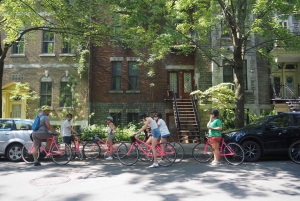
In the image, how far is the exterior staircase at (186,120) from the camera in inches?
566

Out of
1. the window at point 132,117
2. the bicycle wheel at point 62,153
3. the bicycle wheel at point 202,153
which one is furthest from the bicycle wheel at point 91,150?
the window at point 132,117

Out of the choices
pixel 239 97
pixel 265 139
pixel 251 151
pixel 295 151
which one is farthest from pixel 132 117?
pixel 295 151

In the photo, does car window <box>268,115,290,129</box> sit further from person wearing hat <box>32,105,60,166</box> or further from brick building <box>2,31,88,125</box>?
brick building <box>2,31,88,125</box>

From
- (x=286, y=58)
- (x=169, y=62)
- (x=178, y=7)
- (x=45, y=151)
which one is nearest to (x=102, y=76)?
(x=169, y=62)

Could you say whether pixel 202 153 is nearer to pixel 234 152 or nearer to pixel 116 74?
pixel 234 152

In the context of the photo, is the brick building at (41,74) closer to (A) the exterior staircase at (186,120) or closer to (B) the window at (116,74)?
(B) the window at (116,74)

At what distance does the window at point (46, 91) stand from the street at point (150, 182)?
371 inches

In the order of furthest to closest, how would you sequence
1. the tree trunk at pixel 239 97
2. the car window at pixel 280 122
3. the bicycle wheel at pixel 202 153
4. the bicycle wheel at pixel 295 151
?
1. the tree trunk at pixel 239 97
2. the car window at pixel 280 122
3. the bicycle wheel at pixel 202 153
4. the bicycle wheel at pixel 295 151

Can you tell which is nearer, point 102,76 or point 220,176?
point 220,176

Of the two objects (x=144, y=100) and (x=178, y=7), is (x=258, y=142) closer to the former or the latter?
(x=178, y=7)

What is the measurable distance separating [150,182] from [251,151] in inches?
177

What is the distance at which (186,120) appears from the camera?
1572cm

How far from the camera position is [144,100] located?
57.8 ft

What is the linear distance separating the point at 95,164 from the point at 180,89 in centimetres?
1058
